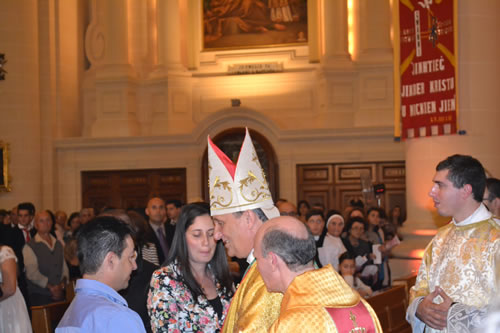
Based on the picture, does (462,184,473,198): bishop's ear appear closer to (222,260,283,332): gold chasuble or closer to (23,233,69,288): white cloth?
(222,260,283,332): gold chasuble

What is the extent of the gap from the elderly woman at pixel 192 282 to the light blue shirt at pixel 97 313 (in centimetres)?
59

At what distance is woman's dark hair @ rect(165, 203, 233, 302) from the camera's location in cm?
372

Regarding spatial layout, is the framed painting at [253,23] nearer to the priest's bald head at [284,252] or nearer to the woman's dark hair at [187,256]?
the woman's dark hair at [187,256]

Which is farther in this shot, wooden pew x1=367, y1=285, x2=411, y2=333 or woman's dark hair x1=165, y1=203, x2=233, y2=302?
wooden pew x1=367, y1=285, x2=411, y2=333

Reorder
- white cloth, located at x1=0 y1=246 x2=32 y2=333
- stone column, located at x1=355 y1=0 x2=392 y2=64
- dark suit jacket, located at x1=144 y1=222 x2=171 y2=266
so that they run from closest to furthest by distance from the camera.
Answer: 1. white cloth, located at x1=0 y1=246 x2=32 y2=333
2. dark suit jacket, located at x1=144 y1=222 x2=171 y2=266
3. stone column, located at x1=355 y1=0 x2=392 y2=64

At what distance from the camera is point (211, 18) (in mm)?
16859

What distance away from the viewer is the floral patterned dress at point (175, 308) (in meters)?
3.52

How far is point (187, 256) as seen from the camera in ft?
12.5

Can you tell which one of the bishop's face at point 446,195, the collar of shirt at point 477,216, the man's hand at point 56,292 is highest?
the bishop's face at point 446,195

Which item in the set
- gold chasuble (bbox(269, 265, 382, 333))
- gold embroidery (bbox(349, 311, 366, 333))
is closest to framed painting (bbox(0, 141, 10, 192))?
gold chasuble (bbox(269, 265, 382, 333))

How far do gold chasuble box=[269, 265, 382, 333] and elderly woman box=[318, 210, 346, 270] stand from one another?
5.27 meters

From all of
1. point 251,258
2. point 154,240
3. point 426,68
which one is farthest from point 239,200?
point 426,68

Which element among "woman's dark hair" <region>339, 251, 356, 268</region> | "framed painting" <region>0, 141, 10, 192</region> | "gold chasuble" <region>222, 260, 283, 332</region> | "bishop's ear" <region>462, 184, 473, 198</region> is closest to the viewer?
"gold chasuble" <region>222, 260, 283, 332</region>

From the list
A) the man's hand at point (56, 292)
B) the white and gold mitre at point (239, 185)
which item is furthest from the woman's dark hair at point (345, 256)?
the white and gold mitre at point (239, 185)
